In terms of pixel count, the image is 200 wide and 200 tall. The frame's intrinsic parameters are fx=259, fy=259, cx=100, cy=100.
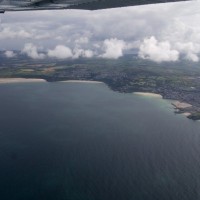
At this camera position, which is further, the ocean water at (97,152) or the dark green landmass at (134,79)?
the dark green landmass at (134,79)

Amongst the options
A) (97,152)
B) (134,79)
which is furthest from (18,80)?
(97,152)

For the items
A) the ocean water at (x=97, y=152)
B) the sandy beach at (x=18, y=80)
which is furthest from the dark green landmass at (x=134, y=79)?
the ocean water at (x=97, y=152)

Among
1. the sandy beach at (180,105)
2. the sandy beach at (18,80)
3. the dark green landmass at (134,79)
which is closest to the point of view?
the sandy beach at (180,105)

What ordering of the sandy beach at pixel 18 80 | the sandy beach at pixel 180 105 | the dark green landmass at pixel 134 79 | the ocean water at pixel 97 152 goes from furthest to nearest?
1. the sandy beach at pixel 18 80
2. the dark green landmass at pixel 134 79
3. the sandy beach at pixel 180 105
4. the ocean water at pixel 97 152

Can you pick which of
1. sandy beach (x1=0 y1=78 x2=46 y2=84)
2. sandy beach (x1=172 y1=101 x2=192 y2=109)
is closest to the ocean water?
sandy beach (x1=172 y1=101 x2=192 y2=109)

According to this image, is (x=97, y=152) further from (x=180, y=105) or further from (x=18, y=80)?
(x=18, y=80)

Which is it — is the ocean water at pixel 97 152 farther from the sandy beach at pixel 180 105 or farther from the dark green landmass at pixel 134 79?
the dark green landmass at pixel 134 79

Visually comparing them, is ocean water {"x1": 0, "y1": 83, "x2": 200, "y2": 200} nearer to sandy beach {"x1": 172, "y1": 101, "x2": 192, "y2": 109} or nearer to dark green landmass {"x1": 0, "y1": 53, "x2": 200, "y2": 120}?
sandy beach {"x1": 172, "y1": 101, "x2": 192, "y2": 109}

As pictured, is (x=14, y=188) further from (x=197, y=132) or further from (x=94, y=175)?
(x=197, y=132)

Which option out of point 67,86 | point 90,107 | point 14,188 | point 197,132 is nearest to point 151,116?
point 197,132
